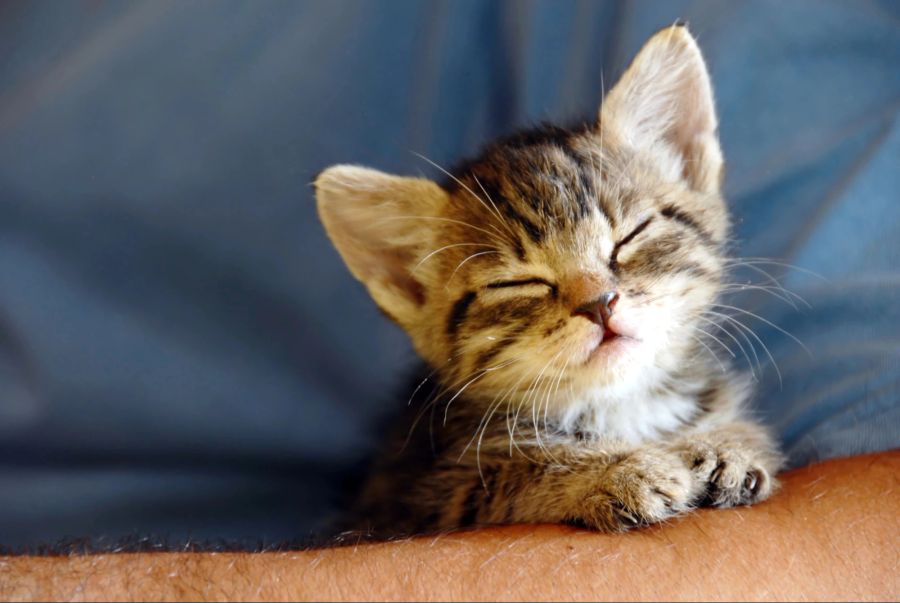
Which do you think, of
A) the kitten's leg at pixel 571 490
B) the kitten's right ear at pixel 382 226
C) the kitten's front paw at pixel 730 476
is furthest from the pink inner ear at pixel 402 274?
the kitten's front paw at pixel 730 476

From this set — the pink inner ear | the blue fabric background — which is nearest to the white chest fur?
the blue fabric background

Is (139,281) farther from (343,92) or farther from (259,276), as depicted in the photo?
(343,92)

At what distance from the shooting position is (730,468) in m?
1.28

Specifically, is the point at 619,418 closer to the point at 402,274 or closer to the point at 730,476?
the point at 730,476

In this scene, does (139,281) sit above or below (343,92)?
below

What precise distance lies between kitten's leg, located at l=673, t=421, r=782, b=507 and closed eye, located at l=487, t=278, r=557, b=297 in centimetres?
33

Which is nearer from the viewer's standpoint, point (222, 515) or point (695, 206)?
point (695, 206)

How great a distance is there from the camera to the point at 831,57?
1.62 m

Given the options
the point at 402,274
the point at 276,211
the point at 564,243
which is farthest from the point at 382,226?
the point at 564,243

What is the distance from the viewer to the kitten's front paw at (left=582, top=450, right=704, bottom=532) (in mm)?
1205

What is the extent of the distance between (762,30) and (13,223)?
1.48m

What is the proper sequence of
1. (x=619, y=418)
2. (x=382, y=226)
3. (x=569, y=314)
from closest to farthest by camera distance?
(x=569, y=314)
(x=619, y=418)
(x=382, y=226)

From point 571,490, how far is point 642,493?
0.13 metres

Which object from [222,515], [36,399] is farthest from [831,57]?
[36,399]
